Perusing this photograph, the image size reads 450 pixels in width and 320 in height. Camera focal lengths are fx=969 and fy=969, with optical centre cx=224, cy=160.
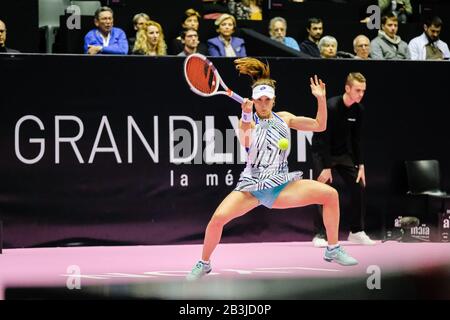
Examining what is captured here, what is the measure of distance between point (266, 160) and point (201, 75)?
37.0 inches

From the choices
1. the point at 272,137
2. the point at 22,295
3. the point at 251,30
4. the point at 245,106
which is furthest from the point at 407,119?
the point at 22,295

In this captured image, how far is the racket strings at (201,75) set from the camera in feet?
Result: 26.1

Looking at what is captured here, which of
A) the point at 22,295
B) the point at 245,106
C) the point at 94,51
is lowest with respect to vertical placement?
the point at 22,295

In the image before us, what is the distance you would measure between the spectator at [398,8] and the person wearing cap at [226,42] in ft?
8.67

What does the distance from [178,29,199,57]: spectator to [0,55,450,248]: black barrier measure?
1.62 ft

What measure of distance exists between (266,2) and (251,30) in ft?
4.29

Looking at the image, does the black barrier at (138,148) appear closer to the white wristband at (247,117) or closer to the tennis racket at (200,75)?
the tennis racket at (200,75)

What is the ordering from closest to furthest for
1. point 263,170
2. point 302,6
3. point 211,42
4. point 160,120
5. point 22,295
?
point 22,295
point 263,170
point 160,120
point 211,42
point 302,6

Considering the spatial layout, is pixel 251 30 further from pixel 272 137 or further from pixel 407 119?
pixel 272 137

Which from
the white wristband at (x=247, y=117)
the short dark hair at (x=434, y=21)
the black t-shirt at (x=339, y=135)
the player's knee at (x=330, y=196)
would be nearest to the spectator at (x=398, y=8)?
the short dark hair at (x=434, y=21)

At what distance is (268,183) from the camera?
7.47 m

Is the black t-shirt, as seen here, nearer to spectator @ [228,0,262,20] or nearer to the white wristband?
spectator @ [228,0,262,20]

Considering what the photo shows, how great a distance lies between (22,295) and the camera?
698 cm

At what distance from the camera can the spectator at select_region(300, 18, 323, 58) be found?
1149cm
